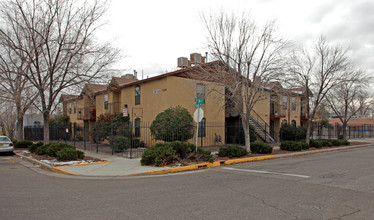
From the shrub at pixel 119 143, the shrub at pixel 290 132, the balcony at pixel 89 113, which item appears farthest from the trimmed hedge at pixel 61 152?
the shrub at pixel 290 132

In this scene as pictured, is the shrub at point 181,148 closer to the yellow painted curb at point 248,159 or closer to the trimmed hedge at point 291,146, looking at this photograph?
the yellow painted curb at point 248,159

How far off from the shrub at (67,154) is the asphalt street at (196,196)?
10.0ft

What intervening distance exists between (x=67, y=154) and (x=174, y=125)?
21.0 ft

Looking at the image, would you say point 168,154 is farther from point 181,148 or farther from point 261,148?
point 261,148

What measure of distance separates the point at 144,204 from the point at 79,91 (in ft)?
39.6

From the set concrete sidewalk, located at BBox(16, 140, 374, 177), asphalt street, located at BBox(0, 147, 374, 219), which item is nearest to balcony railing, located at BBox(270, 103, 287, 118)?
concrete sidewalk, located at BBox(16, 140, 374, 177)

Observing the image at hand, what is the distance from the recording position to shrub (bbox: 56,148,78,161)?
13109 mm

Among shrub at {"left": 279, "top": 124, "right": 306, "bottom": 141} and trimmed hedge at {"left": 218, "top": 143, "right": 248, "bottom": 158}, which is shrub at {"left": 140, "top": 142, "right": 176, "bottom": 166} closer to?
trimmed hedge at {"left": 218, "top": 143, "right": 248, "bottom": 158}

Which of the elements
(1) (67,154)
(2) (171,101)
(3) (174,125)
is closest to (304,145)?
(3) (174,125)

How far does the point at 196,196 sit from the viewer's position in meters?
6.79

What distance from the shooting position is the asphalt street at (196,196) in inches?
212

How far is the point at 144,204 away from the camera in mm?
6094

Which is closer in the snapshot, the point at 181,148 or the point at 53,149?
the point at 181,148

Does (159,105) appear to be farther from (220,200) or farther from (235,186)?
Answer: (220,200)
